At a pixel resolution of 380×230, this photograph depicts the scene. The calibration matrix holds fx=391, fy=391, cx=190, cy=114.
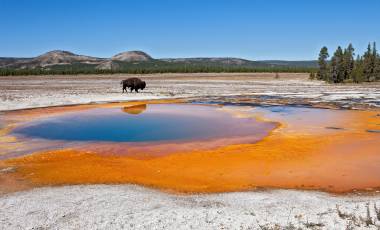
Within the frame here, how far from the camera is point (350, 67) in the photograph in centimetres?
5909

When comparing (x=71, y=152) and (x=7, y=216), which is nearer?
(x=7, y=216)

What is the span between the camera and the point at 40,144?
12.8 m

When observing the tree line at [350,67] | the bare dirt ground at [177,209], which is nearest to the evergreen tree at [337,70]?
the tree line at [350,67]

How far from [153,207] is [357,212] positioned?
3.42 m

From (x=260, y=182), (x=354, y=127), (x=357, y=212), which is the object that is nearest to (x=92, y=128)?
(x=260, y=182)

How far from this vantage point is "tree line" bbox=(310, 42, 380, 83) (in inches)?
2116

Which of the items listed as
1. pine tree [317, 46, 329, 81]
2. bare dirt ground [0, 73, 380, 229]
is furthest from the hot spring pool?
pine tree [317, 46, 329, 81]

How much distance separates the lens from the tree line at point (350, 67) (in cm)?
5375

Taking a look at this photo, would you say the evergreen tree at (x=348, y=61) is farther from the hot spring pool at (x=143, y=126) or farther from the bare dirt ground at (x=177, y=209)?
the bare dirt ground at (x=177, y=209)

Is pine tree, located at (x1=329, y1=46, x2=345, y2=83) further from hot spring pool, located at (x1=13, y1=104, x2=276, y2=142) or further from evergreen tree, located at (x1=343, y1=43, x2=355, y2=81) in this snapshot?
hot spring pool, located at (x1=13, y1=104, x2=276, y2=142)

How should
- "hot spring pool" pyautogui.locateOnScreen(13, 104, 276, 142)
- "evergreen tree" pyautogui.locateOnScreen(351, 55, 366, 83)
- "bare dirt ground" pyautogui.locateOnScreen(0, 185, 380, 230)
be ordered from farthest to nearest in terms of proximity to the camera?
"evergreen tree" pyautogui.locateOnScreen(351, 55, 366, 83) < "hot spring pool" pyautogui.locateOnScreen(13, 104, 276, 142) < "bare dirt ground" pyautogui.locateOnScreen(0, 185, 380, 230)

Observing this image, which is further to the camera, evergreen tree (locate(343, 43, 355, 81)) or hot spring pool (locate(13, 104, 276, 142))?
evergreen tree (locate(343, 43, 355, 81))

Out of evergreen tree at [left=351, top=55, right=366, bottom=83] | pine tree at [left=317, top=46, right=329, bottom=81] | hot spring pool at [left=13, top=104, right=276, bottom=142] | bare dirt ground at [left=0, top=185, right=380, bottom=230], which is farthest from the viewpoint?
pine tree at [left=317, top=46, right=329, bottom=81]

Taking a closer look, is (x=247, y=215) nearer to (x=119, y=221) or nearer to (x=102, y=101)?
(x=119, y=221)
